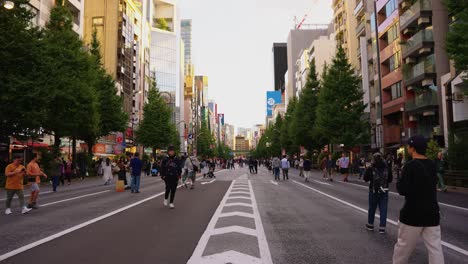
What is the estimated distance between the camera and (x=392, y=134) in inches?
1676

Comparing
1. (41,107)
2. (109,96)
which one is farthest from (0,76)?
(109,96)

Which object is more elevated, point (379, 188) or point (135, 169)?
point (135, 169)

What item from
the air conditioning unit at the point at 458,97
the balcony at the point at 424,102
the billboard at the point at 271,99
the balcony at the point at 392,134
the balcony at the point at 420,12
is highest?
the billboard at the point at 271,99

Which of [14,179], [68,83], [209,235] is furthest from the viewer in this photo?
[68,83]

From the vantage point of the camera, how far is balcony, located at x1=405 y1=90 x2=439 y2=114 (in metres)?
34.0

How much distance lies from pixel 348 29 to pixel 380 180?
5759cm

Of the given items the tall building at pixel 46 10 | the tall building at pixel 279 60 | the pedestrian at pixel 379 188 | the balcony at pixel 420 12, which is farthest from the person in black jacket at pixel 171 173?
the tall building at pixel 279 60

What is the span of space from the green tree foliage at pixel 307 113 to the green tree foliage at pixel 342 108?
Result: 10.0m

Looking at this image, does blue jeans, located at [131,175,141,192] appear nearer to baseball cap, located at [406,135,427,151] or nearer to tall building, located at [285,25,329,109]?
baseball cap, located at [406,135,427,151]

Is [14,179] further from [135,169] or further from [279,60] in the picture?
[279,60]

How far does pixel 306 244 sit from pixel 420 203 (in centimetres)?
276

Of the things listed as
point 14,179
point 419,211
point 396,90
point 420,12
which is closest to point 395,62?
point 396,90

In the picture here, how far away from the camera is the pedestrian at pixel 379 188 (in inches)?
313

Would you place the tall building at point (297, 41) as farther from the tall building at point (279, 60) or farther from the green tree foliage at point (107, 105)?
the green tree foliage at point (107, 105)
